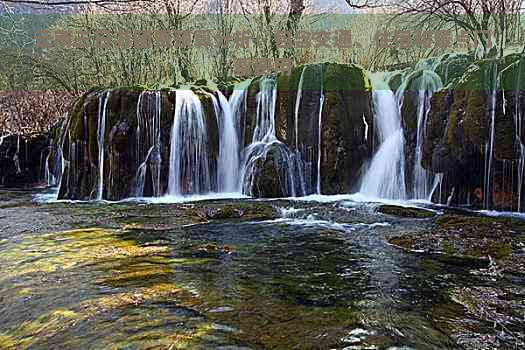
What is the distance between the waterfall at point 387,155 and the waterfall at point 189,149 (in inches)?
143

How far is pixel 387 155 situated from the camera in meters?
10.3

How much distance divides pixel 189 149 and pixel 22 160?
7.02 metres

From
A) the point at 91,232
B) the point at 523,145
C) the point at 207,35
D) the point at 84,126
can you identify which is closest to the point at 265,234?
the point at 91,232

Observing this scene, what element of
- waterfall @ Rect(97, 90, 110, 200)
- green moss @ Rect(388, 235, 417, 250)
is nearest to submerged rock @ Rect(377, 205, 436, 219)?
green moss @ Rect(388, 235, 417, 250)

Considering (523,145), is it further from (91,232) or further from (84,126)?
(84,126)

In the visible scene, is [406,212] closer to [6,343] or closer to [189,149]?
[189,149]

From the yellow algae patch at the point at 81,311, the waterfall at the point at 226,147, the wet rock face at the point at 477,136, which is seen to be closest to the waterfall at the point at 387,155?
the wet rock face at the point at 477,136

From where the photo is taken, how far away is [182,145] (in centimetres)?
1114

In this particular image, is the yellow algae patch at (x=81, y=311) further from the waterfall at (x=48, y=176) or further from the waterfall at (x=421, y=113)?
the waterfall at (x=48, y=176)

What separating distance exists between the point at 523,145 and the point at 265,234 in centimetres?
453

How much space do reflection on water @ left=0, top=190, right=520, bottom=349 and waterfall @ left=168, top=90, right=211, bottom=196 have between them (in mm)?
4445

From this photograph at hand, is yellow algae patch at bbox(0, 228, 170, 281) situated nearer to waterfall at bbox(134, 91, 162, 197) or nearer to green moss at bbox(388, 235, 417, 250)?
green moss at bbox(388, 235, 417, 250)

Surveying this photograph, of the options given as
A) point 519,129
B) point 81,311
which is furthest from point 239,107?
point 81,311

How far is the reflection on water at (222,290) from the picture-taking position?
311 centimetres
